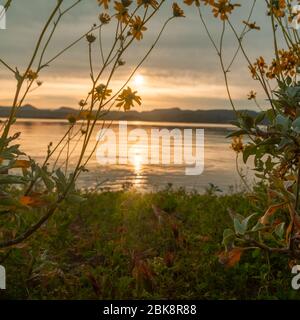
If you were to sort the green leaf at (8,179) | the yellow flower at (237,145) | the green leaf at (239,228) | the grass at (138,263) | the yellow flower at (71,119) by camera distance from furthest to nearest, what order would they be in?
the yellow flower at (237,145)
the yellow flower at (71,119)
the grass at (138,263)
the green leaf at (8,179)
the green leaf at (239,228)

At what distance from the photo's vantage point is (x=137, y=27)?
2209 millimetres

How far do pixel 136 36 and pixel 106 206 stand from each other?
1928mm

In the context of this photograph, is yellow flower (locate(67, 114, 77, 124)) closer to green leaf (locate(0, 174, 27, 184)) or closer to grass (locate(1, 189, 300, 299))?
grass (locate(1, 189, 300, 299))

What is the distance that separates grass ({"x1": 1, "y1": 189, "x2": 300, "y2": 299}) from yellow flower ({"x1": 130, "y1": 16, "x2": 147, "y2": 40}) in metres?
0.93

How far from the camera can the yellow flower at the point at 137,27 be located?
2.19 m

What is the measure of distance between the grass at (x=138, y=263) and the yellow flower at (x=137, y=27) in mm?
927

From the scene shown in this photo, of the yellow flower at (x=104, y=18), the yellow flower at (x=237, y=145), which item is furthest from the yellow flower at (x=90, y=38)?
the yellow flower at (x=237, y=145)

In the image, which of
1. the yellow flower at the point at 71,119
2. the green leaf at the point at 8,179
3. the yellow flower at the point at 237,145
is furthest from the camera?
the yellow flower at the point at 237,145

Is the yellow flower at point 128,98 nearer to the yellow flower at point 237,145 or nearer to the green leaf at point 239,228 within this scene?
the green leaf at point 239,228

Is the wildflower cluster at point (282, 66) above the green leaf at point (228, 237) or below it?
above

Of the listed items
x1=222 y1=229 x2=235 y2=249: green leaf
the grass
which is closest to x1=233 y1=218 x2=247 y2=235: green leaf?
x1=222 y1=229 x2=235 y2=249: green leaf

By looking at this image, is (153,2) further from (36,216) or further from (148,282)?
(36,216)

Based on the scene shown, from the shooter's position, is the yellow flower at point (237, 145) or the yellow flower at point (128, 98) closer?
the yellow flower at point (128, 98)
